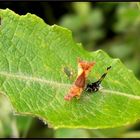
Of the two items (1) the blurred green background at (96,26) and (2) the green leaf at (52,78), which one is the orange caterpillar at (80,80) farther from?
(1) the blurred green background at (96,26)

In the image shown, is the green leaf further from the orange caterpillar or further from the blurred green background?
the blurred green background

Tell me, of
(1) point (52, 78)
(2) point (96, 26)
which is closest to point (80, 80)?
(1) point (52, 78)

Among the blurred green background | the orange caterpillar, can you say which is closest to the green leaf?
the orange caterpillar

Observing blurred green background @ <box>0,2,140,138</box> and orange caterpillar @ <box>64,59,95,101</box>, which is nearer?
orange caterpillar @ <box>64,59,95,101</box>

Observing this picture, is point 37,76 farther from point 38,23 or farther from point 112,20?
point 112,20

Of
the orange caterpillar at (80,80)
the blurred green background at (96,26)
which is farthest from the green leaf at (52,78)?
the blurred green background at (96,26)
